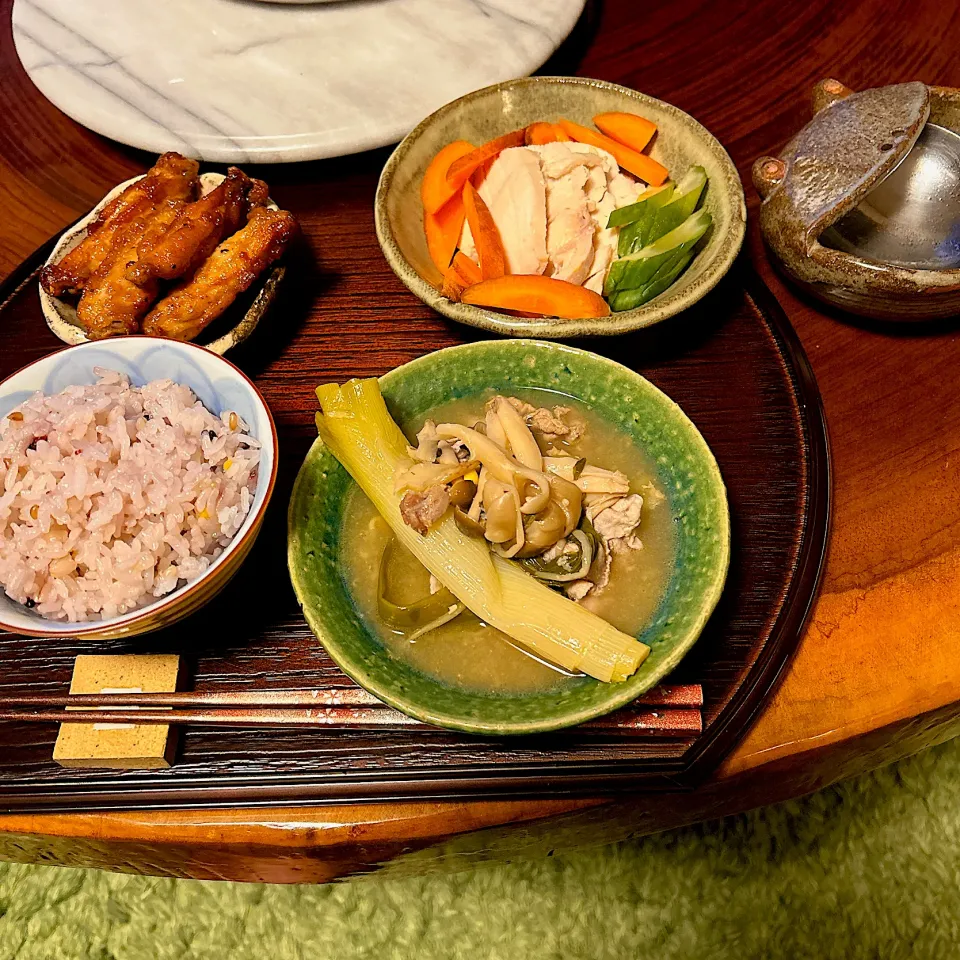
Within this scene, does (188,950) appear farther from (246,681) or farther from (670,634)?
(670,634)

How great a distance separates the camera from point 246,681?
1499 mm

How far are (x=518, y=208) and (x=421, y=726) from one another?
118 centimetres

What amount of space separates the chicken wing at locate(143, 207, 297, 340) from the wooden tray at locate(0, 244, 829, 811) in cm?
14

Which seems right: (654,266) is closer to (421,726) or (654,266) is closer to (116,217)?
(421,726)

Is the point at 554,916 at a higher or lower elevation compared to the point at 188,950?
higher

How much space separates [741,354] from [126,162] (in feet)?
5.83

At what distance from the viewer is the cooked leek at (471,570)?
132 centimetres

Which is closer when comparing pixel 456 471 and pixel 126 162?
pixel 456 471

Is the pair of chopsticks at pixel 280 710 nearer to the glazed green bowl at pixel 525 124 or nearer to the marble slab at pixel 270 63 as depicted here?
the glazed green bowl at pixel 525 124

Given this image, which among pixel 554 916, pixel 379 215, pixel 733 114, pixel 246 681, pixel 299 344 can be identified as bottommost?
pixel 554 916

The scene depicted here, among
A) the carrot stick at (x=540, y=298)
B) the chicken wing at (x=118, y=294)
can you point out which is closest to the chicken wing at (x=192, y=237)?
the chicken wing at (x=118, y=294)

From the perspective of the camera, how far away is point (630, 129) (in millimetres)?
2021

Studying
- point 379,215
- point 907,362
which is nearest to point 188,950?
point 379,215

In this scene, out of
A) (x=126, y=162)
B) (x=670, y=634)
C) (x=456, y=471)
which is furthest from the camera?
(x=126, y=162)
